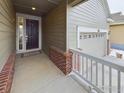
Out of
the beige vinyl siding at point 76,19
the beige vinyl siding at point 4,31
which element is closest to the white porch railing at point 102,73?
the beige vinyl siding at point 76,19

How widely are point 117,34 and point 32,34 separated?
390 inches

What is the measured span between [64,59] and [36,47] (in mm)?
4567

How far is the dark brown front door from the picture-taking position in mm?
7754

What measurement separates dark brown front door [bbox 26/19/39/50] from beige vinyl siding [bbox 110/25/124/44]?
9.52 metres

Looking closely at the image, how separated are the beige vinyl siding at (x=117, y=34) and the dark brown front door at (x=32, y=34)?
31.2ft

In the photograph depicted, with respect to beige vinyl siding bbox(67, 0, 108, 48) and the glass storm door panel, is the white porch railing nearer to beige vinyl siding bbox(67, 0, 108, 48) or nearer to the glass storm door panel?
beige vinyl siding bbox(67, 0, 108, 48)

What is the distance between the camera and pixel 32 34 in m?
7.97

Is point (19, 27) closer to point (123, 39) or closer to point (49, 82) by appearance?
point (49, 82)

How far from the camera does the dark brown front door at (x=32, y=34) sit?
25.4 feet

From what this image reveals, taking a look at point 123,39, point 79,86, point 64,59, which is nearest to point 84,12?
point 64,59

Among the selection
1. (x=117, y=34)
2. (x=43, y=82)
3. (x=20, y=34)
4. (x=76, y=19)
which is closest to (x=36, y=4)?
(x=76, y=19)

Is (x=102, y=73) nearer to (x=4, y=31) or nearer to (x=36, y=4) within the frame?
(x=4, y=31)

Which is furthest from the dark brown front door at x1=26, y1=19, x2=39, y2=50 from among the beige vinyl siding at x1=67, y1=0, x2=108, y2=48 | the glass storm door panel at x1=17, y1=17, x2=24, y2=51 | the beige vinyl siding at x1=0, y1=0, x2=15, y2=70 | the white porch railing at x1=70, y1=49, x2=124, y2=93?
the white porch railing at x1=70, y1=49, x2=124, y2=93

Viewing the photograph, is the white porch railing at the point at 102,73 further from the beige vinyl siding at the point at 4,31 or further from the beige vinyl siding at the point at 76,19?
the beige vinyl siding at the point at 4,31
